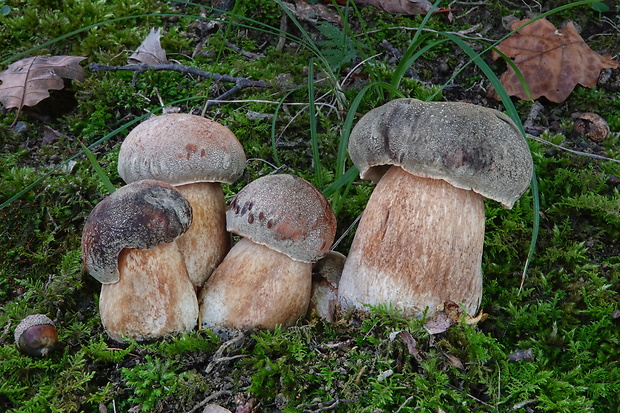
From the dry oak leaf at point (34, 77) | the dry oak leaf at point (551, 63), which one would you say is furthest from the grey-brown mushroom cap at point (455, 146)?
the dry oak leaf at point (34, 77)

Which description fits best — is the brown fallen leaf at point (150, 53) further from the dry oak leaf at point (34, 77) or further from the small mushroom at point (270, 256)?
the small mushroom at point (270, 256)

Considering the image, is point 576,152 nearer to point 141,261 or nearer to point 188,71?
point 141,261

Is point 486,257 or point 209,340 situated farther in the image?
point 486,257

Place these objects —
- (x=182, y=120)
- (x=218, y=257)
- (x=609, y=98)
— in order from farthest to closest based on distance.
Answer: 1. (x=609, y=98)
2. (x=218, y=257)
3. (x=182, y=120)

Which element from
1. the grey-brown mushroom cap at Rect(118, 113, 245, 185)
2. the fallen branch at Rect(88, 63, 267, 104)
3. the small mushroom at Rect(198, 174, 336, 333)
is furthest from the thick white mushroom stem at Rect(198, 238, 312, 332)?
the fallen branch at Rect(88, 63, 267, 104)

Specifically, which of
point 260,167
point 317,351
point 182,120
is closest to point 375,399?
point 317,351

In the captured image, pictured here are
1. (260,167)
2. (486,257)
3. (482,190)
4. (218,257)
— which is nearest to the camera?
(482,190)

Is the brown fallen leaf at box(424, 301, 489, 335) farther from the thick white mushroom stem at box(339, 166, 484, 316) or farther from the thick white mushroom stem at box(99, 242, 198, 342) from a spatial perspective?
the thick white mushroom stem at box(99, 242, 198, 342)

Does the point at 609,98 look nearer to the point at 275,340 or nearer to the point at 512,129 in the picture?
the point at 512,129
